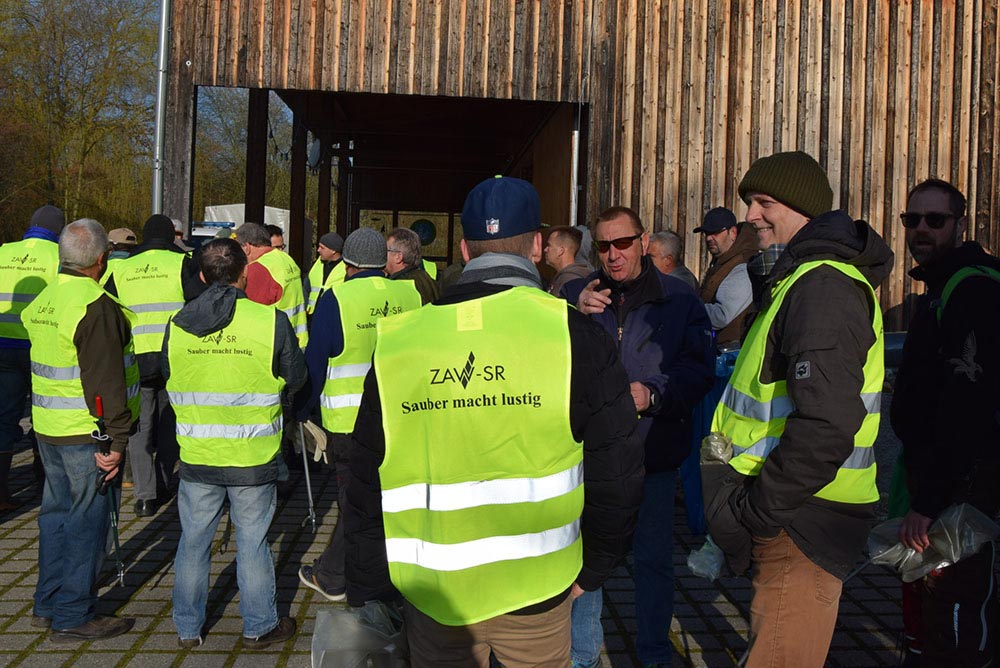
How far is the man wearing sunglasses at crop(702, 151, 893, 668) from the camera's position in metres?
2.58

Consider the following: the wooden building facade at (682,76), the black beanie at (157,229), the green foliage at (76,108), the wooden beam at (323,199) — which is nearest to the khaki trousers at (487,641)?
the black beanie at (157,229)

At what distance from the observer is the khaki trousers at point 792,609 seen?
2.74 m

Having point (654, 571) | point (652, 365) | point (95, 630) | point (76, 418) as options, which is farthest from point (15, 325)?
point (654, 571)

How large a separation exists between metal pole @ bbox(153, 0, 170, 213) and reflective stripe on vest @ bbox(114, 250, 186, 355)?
2581 mm

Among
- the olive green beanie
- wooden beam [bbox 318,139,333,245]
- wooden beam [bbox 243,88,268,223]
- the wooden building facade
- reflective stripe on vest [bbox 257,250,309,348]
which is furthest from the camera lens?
wooden beam [bbox 318,139,333,245]

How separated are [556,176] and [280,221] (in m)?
13.6

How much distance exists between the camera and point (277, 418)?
467 centimetres

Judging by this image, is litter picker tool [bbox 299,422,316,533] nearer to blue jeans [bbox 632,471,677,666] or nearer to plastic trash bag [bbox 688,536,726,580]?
blue jeans [bbox 632,471,677,666]

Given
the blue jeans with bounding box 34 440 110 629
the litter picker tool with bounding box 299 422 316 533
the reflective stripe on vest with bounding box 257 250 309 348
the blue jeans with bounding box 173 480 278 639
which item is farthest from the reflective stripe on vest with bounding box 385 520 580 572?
the reflective stripe on vest with bounding box 257 250 309 348

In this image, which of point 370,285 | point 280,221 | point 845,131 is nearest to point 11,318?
point 370,285

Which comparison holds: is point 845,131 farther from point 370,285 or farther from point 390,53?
point 370,285

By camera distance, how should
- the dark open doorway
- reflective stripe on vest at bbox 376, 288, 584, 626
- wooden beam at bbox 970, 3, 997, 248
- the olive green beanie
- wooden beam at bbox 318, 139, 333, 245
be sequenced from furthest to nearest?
wooden beam at bbox 318, 139, 333, 245 < the dark open doorway < wooden beam at bbox 970, 3, 997, 248 < the olive green beanie < reflective stripe on vest at bbox 376, 288, 584, 626

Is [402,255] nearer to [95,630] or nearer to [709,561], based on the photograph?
[95,630]

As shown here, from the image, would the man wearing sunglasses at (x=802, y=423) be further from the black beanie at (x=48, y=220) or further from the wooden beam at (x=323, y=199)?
the wooden beam at (x=323, y=199)
